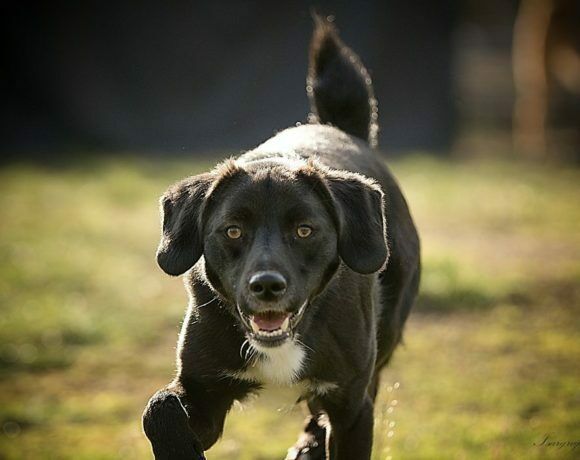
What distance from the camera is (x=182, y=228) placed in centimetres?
459

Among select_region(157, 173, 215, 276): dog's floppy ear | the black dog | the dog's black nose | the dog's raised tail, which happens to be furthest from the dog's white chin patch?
the dog's raised tail

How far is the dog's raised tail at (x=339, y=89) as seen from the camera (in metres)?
6.38

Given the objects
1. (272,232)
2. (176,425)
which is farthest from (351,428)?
(272,232)

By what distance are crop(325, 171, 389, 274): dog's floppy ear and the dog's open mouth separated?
326 mm

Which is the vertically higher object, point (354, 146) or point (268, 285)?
point (268, 285)

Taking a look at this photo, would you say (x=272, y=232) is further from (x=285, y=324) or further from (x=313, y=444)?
(x=313, y=444)

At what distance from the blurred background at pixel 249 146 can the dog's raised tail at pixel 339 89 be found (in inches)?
53.4

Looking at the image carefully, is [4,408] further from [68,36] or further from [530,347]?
[68,36]

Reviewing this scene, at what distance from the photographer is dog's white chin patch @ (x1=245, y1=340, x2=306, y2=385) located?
4617 mm

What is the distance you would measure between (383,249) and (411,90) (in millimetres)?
15515

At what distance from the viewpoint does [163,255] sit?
4.57 m

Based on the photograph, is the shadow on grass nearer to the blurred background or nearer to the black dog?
the blurred background

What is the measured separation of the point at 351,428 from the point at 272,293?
88 cm

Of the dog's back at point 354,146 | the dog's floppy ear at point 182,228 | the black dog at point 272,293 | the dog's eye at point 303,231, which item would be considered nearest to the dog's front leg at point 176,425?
the black dog at point 272,293
